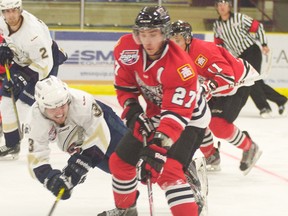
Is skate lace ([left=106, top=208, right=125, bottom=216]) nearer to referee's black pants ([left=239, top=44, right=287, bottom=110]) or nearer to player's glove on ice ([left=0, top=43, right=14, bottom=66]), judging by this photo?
player's glove on ice ([left=0, top=43, right=14, bottom=66])

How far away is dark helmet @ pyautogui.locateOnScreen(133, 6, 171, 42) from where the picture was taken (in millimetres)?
3438

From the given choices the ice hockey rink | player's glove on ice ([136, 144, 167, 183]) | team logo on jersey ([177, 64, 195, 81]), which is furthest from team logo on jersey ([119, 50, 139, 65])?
the ice hockey rink

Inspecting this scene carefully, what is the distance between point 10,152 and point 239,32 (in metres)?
2.85

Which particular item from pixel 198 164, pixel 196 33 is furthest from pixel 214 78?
pixel 196 33

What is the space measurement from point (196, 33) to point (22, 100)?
384 cm

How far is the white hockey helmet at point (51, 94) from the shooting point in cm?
357

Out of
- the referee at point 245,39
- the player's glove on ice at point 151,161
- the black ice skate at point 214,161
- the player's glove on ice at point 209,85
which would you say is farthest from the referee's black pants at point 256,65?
the player's glove on ice at point 151,161

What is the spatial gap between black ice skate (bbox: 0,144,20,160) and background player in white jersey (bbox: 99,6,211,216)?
6.44 ft

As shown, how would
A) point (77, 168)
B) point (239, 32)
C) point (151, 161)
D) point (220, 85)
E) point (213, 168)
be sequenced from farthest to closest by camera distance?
1. point (239, 32)
2. point (213, 168)
3. point (220, 85)
4. point (77, 168)
5. point (151, 161)

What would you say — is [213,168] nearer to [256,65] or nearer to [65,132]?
[65,132]

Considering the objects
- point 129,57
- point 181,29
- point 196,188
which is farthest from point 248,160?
point 129,57

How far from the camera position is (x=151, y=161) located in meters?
3.37

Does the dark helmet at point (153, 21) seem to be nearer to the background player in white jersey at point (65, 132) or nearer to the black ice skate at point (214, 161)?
the background player in white jersey at point (65, 132)

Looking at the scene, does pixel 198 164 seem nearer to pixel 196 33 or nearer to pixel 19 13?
pixel 19 13
